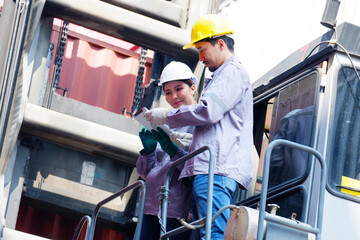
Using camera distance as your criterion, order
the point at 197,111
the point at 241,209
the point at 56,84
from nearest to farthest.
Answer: the point at 241,209 → the point at 197,111 → the point at 56,84

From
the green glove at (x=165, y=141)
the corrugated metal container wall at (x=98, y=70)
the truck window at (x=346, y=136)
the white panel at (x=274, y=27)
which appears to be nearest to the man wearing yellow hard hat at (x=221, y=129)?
the green glove at (x=165, y=141)

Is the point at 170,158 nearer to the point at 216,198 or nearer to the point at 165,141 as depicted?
the point at 165,141

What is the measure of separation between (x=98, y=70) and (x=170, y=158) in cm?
402

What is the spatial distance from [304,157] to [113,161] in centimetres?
323

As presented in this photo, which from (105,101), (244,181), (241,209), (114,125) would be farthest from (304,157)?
(105,101)

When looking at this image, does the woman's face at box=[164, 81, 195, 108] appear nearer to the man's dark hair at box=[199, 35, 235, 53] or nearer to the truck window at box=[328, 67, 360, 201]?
the man's dark hair at box=[199, 35, 235, 53]

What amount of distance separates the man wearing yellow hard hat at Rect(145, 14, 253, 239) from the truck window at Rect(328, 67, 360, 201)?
0.81 meters

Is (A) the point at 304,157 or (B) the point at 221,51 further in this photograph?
(A) the point at 304,157

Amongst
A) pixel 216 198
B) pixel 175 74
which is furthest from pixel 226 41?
pixel 216 198

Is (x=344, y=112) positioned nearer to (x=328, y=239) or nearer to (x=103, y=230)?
(x=328, y=239)

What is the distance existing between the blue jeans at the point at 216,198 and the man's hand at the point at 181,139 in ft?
1.22

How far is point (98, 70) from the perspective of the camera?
871cm

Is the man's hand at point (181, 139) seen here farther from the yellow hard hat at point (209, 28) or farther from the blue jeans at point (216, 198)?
the yellow hard hat at point (209, 28)

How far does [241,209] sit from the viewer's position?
3.95 m
